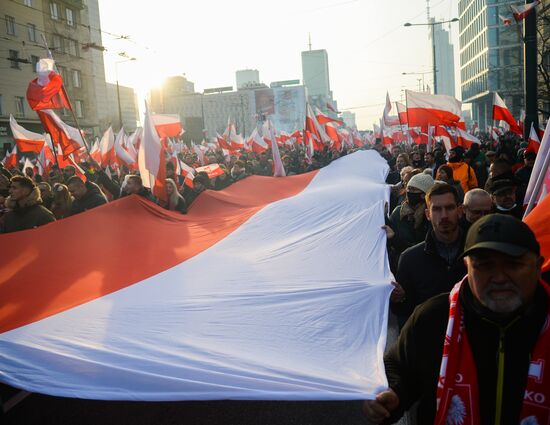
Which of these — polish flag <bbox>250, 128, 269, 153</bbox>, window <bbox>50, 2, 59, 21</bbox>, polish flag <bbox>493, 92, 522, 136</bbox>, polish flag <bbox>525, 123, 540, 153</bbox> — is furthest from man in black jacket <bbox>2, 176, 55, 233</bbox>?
window <bbox>50, 2, 59, 21</bbox>

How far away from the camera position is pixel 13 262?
4.49m

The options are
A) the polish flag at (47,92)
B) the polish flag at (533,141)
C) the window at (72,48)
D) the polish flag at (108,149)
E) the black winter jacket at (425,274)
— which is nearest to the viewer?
the black winter jacket at (425,274)

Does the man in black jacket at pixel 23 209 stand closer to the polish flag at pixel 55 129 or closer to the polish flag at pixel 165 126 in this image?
the polish flag at pixel 55 129

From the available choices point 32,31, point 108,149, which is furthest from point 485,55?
point 108,149

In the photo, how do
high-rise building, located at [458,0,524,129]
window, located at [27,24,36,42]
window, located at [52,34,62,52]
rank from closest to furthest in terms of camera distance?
window, located at [27,24,36,42]
window, located at [52,34,62,52]
high-rise building, located at [458,0,524,129]

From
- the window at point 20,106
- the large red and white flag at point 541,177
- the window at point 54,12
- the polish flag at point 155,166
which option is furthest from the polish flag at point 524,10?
the window at point 54,12

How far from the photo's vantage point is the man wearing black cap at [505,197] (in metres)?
5.29

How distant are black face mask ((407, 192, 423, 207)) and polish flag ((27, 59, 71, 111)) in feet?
27.0

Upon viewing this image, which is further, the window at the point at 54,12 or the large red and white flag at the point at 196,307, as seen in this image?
the window at the point at 54,12

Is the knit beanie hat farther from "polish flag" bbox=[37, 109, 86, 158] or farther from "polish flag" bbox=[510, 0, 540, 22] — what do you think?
"polish flag" bbox=[37, 109, 86, 158]

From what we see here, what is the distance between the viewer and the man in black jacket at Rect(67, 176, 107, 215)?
7422 millimetres

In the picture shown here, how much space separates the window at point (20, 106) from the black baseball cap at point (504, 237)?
4343 cm

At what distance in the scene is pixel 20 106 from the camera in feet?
132

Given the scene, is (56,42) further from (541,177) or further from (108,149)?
(541,177)
